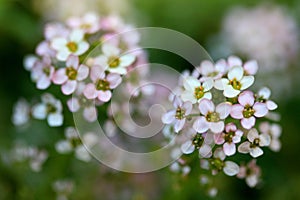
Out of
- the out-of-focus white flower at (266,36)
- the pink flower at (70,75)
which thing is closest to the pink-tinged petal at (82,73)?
the pink flower at (70,75)

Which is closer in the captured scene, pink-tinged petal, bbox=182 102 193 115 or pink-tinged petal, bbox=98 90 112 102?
pink-tinged petal, bbox=182 102 193 115

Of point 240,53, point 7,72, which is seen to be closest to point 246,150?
point 240,53

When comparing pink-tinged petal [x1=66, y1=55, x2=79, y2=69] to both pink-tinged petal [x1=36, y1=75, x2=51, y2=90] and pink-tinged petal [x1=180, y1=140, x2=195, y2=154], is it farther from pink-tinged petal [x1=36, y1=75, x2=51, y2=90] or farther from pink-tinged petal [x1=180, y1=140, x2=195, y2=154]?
pink-tinged petal [x1=180, y1=140, x2=195, y2=154]

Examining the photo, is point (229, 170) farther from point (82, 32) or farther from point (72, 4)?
point (72, 4)

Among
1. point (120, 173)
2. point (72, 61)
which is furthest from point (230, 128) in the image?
point (120, 173)

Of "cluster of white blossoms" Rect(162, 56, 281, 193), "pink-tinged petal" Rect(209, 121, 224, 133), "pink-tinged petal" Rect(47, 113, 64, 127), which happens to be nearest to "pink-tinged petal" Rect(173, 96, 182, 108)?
"cluster of white blossoms" Rect(162, 56, 281, 193)

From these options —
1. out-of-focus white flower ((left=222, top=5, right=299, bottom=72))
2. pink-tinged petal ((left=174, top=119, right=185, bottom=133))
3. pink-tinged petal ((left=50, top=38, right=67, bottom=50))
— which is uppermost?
out-of-focus white flower ((left=222, top=5, right=299, bottom=72))

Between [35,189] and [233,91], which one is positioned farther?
[35,189]
